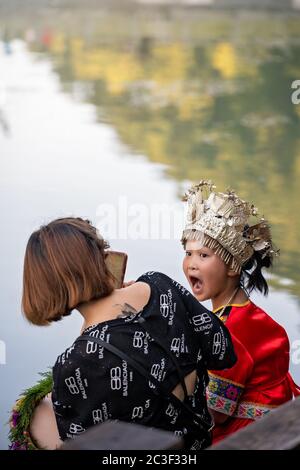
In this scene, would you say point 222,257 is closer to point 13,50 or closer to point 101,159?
point 101,159

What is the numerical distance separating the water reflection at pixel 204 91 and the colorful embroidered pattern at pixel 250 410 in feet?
8.52

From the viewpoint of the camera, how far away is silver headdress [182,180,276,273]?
307cm

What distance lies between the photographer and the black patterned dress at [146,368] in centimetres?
227

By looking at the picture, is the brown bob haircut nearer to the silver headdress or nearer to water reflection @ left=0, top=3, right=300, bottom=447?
the silver headdress

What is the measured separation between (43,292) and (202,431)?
499mm

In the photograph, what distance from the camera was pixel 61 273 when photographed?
233cm

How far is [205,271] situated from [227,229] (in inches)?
5.5

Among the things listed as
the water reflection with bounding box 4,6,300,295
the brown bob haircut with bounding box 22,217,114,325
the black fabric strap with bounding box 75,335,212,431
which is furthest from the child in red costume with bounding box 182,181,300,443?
the water reflection with bounding box 4,6,300,295

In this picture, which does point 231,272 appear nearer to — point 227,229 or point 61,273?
point 227,229

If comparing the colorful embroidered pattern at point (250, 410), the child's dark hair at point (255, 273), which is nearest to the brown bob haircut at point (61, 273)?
the colorful embroidered pattern at point (250, 410)

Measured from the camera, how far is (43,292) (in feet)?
7.68

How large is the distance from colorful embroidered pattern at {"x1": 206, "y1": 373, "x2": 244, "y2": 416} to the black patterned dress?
34 centimetres

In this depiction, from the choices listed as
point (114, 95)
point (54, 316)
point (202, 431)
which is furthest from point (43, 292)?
point (114, 95)

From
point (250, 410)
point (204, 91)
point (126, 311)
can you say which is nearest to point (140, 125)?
point (204, 91)
